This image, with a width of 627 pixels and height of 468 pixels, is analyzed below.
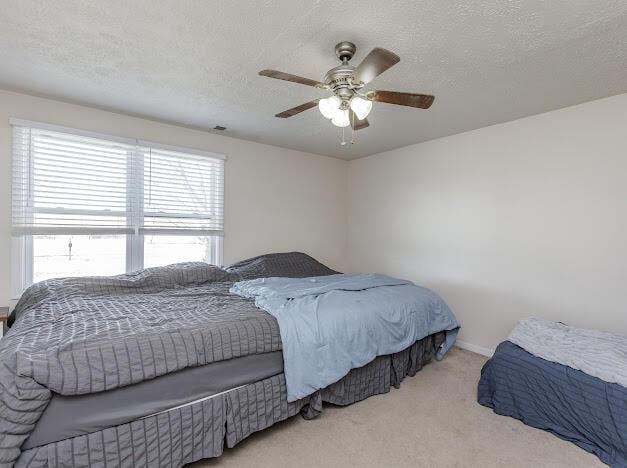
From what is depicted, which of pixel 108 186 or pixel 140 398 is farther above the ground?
pixel 108 186

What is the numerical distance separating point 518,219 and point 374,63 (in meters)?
2.34

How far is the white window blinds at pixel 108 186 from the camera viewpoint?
272 cm

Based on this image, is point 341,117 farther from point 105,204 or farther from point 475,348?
point 475,348

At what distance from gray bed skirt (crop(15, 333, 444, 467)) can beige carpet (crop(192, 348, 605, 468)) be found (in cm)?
10

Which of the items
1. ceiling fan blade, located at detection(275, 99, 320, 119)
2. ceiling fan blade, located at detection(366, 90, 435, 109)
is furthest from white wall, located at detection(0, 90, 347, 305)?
ceiling fan blade, located at detection(366, 90, 435, 109)

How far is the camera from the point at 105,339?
1520 mm

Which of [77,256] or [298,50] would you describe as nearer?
[298,50]

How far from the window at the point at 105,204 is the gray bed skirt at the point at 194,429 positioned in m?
2.03

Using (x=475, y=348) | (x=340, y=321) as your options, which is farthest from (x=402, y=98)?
(x=475, y=348)

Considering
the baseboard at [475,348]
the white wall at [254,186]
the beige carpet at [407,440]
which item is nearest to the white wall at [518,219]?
the baseboard at [475,348]

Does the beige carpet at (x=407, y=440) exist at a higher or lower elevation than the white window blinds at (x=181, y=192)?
lower

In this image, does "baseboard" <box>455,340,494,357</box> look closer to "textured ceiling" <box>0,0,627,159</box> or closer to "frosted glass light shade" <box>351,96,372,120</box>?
"textured ceiling" <box>0,0,627,159</box>

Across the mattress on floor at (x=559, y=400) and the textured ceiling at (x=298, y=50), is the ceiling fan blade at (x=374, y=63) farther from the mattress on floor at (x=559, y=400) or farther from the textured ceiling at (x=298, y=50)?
the mattress on floor at (x=559, y=400)

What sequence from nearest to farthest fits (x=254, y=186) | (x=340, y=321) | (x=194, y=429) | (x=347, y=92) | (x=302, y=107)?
1. (x=194, y=429)
2. (x=347, y=92)
3. (x=302, y=107)
4. (x=340, y=321)
5. (x=254, y=186)
